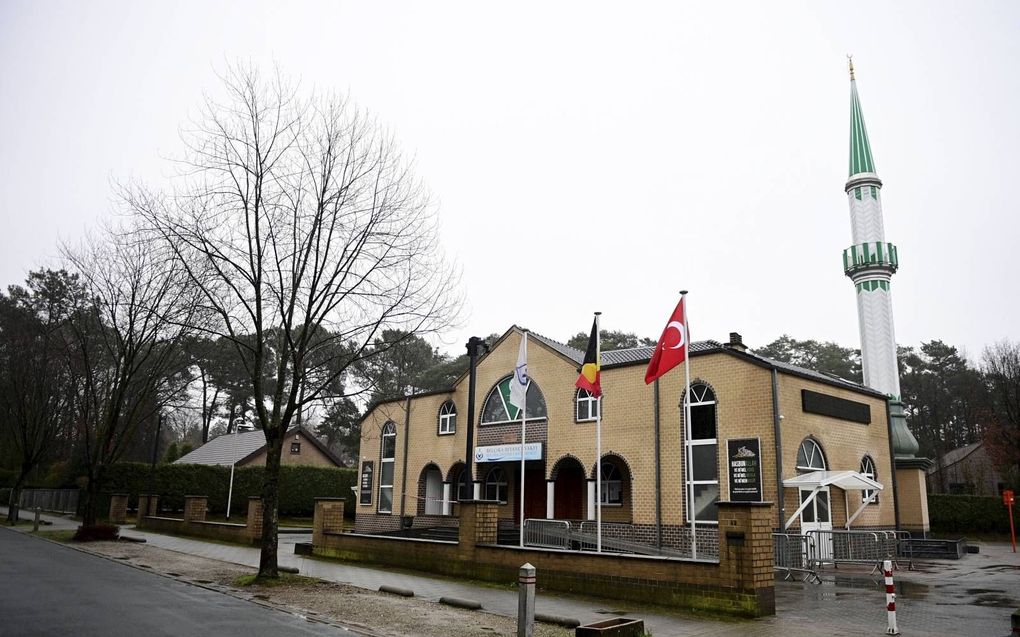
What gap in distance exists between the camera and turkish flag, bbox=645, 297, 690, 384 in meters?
14.6

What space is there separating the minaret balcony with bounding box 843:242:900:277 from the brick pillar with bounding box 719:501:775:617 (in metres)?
24.5

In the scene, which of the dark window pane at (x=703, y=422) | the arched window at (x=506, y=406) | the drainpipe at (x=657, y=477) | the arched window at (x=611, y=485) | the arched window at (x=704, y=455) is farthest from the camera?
the arched window at (x=506, y=406)

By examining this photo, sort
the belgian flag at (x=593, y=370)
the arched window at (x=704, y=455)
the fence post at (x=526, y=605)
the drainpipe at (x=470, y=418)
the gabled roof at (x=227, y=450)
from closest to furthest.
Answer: the fence post at (x=526, y=605) < the belgian flag at (x=593, y=370) < the arched window at (x=704, y=455) < the drainpipe at (x=470, y=418) < the gabled roof at (x=227, y=450)

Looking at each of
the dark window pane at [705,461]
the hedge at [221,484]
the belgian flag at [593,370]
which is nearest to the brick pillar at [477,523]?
the belgian flag at [593,370]

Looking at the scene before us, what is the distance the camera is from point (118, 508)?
31281 millimetres

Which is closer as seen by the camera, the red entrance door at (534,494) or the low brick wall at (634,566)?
the low brick wall at (634,566)

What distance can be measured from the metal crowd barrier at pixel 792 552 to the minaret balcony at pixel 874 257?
17589 mm

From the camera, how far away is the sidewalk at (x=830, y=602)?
9727mm

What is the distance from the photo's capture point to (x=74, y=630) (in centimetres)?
827

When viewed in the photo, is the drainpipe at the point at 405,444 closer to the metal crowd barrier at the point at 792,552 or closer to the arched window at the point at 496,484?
the arched window at the point at 496,484

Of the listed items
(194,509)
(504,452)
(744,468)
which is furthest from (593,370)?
(194,509)

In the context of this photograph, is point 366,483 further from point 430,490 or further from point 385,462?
point 430,490

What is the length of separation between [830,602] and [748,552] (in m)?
2.99

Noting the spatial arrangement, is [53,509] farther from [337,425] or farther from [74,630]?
[74,630]
